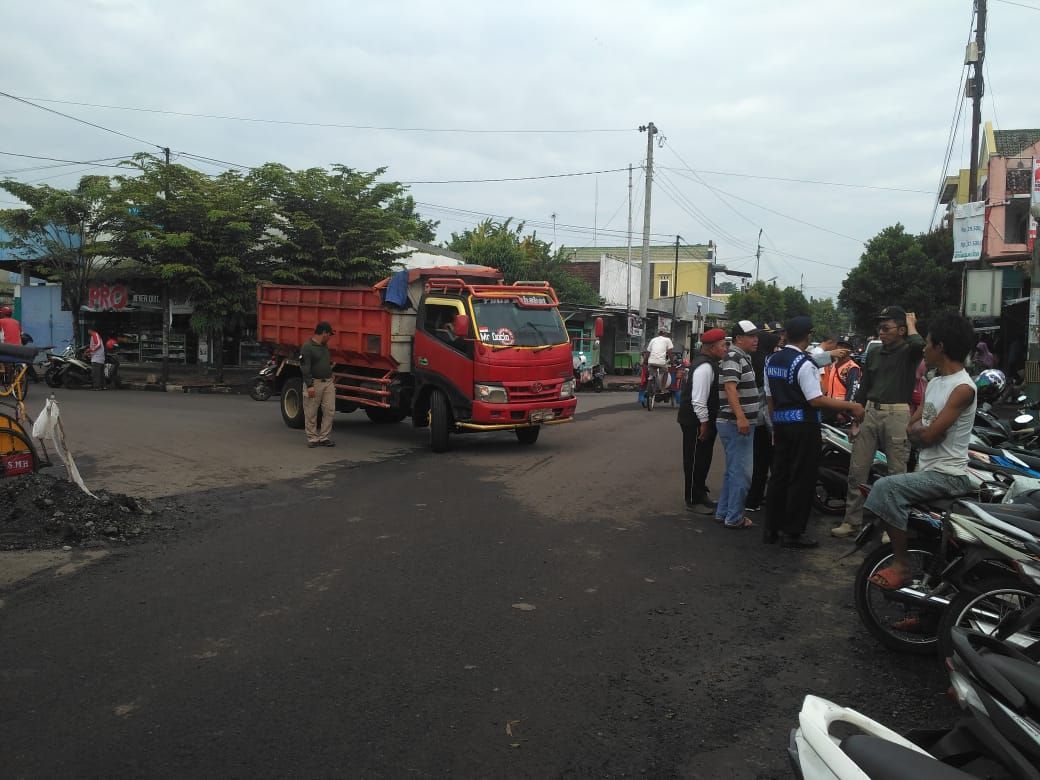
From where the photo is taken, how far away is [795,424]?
251 inches

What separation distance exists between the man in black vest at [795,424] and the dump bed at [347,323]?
696 centimetres

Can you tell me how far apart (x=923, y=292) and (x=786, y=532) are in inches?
1221

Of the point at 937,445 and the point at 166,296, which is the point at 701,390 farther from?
the point at 166,296

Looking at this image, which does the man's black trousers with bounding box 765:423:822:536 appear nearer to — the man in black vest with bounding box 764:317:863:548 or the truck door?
the man in black vest with bounding box 764:317:863:548

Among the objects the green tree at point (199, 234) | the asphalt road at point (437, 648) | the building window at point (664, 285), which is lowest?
the asphalt road at point (437, 648)

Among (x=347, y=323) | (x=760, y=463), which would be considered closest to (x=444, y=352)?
(x=347, y=323)

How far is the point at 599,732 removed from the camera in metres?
3.39

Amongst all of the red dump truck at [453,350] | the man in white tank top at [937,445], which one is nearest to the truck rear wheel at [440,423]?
the red dump truck at [453,350]

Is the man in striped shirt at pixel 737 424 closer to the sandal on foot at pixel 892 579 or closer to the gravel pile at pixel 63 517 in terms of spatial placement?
the sandal on foot at pixel 892 579

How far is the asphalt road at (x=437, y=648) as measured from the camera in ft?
10.6

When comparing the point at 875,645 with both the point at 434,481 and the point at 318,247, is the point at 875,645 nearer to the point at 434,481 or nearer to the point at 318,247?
the point at 434,481

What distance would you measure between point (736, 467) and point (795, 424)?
876 millimetres

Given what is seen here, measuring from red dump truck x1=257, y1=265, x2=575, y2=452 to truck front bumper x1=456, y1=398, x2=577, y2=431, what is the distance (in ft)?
0.05

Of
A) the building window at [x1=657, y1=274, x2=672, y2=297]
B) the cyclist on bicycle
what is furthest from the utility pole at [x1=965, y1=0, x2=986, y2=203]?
the building window at [x1=657, y1=274, x2=672, y2=297]
